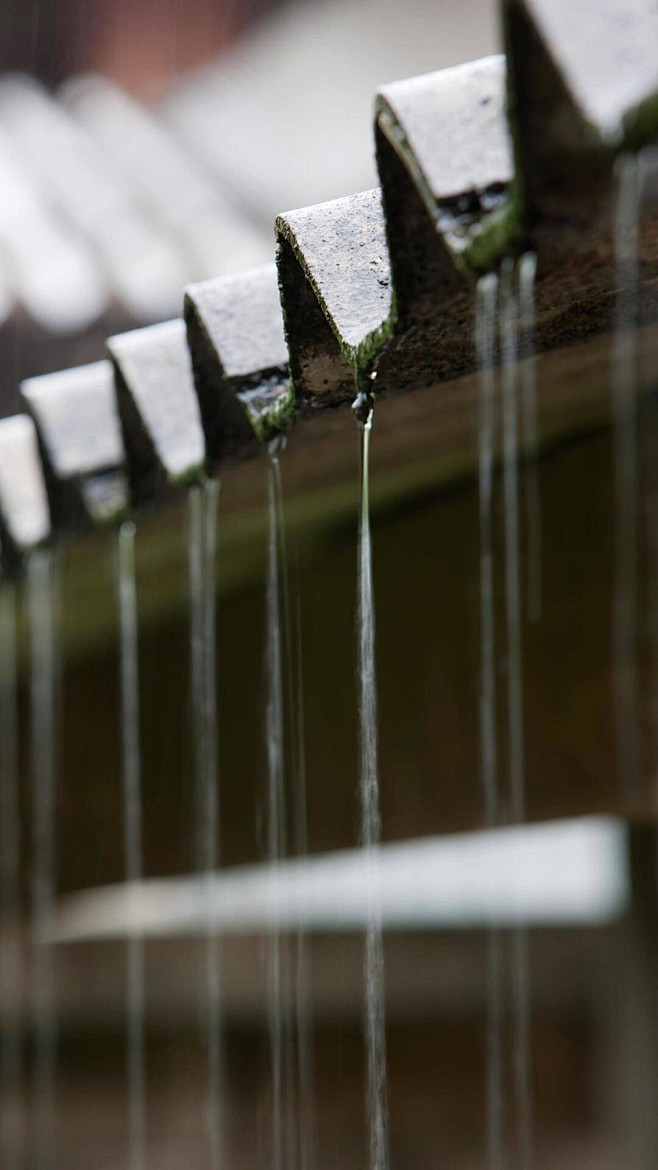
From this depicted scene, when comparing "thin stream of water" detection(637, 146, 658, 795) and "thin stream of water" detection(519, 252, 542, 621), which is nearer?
"thin stream of water" detection(519, 252, 542, 621)

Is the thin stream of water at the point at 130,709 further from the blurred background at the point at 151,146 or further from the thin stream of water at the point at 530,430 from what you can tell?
the blurred background at the point at 151,146

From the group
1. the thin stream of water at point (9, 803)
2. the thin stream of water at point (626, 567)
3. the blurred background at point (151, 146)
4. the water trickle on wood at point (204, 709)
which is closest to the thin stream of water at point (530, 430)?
the thin stream of water at point (626, 567)

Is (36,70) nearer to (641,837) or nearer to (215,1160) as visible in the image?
(641,837)

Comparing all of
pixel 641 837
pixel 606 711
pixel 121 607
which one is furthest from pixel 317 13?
pixel 641 837

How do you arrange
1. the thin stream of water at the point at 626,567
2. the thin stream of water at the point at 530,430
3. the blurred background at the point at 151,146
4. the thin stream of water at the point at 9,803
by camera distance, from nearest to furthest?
1. the thin stream of water at the point at 530,430
2. the thin stream of water at the point at 626,567
3. the thin stream of water at the point at 9,803
4. the blurred background at the point at 151,146

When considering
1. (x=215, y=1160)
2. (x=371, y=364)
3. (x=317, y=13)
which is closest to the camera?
(x=371, y=364)

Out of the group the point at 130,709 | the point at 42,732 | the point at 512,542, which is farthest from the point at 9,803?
the point at 512,542

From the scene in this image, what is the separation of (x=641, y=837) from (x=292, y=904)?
9.86ft

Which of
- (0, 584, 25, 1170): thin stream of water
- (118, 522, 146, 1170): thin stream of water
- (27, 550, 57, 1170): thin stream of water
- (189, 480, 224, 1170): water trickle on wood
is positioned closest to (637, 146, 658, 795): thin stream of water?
(189, 480, 224, 1170): water trickle on wood

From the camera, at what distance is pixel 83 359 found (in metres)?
6.28

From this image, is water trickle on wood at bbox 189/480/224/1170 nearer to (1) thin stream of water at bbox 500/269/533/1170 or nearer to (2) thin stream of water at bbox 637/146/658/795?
(1) thin stream of water at bbox 500/269/533/1170

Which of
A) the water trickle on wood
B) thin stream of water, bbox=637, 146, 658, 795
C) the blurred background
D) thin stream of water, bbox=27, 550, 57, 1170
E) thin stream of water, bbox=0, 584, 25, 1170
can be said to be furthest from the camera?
the blurred background

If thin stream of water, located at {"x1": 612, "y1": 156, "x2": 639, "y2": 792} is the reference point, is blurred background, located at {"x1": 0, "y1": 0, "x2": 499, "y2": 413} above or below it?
above

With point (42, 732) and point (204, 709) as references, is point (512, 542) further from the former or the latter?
point (42, 732)
